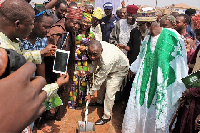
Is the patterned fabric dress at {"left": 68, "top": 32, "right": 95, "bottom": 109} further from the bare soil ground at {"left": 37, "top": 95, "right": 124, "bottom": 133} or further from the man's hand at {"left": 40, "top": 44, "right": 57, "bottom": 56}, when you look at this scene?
the man's hand at {"left": 40, "top": 44, "right": 57, "bottom": 56}

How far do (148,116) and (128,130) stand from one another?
0.43m

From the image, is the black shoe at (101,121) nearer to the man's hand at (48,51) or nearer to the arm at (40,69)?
the arm at (40,69)

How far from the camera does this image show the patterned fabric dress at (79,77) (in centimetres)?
387

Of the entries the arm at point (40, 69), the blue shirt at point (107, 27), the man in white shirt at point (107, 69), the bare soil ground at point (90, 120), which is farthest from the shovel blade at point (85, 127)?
the blue shirt at point (107, 27)

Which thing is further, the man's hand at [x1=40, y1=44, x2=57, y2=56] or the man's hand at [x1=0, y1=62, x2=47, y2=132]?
the man's hand at [x1=40, y1=44, x2=57, y2=56]

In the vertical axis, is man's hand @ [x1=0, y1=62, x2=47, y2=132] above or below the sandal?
above

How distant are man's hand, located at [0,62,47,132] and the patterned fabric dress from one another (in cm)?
310

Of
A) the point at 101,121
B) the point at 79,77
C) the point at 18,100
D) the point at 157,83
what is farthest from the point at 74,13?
the point at 18,100

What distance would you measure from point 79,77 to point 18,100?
131 inches

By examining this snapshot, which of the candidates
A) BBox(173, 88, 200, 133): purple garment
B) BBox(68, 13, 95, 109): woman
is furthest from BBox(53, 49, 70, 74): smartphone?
BBox(173, 88, 200, 133): purple garment

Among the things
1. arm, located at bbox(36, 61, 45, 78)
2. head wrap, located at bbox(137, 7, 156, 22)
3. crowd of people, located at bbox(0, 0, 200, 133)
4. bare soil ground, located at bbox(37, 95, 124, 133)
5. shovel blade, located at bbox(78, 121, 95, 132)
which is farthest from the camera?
bare soil ground, located at bbox(37, 95, 124, 133)

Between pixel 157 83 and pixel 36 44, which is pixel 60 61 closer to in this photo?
pixel 36 44

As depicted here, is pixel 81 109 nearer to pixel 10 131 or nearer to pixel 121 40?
pixel 121 40

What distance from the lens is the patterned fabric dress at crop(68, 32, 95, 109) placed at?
12.7 ft
